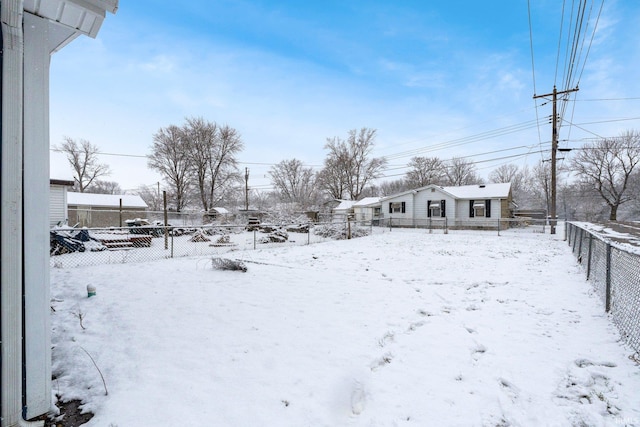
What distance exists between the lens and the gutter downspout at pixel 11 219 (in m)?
1.86

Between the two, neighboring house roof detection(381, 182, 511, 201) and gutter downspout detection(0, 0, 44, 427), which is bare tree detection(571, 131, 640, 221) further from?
gutter downspout detection(0, 0, 44, 427)

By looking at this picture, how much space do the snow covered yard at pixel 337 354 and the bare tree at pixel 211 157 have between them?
102 ft

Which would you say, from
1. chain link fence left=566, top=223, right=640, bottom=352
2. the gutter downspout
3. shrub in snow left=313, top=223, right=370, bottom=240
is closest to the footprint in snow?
the gutter downspout

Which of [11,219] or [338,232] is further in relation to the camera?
[338,232]

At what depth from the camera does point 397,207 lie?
97.7 feet

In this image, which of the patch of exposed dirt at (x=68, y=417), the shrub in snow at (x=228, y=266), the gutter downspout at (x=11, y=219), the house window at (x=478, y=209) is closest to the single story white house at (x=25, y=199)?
the gutter downspout at (x=11, y=219)

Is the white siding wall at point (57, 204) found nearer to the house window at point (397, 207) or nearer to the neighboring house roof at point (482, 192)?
the house window at point (397, 207)

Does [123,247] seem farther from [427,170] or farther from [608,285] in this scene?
[427,170]

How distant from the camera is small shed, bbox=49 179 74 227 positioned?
1413cm

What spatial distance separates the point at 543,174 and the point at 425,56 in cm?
4552

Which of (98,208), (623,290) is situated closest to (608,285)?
(623,290)

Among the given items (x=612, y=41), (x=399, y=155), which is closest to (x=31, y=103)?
(x=612, y=41)

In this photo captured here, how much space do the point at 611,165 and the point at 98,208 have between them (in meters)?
58.2

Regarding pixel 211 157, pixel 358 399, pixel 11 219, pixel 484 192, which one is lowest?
pixel 358 399
